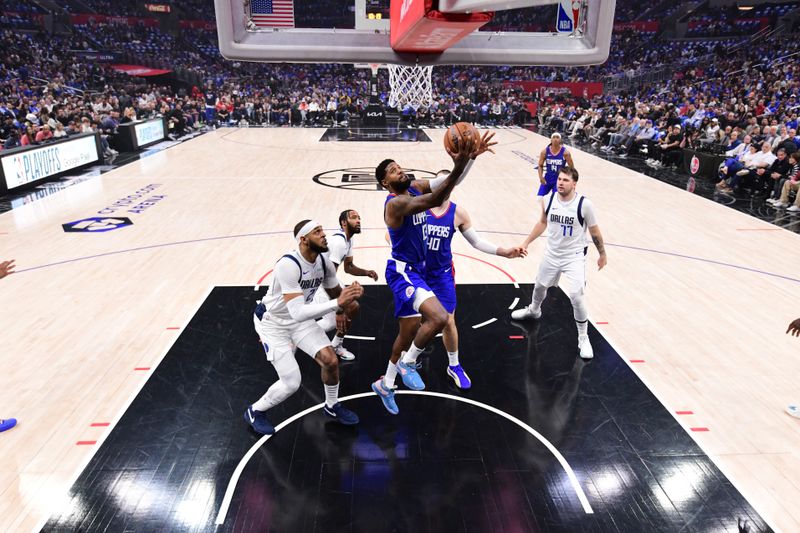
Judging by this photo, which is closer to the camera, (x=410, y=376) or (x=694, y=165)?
(x=410, y=376)

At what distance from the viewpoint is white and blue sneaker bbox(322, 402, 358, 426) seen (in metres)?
4.43

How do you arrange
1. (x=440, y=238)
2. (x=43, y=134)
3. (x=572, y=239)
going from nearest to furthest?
(x=440, y=238), (x=572, y=239), (x=43, y=134)

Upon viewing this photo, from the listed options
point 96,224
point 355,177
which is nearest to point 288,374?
point 96,224

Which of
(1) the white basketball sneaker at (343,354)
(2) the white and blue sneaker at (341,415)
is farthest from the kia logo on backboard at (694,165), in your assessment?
(2) the white and blue sneaker at (341,415)

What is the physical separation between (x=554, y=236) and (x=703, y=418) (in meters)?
2.10

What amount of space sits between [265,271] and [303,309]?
407cm

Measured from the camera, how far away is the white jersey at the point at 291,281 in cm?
403

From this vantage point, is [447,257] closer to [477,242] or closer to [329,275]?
[477,242]

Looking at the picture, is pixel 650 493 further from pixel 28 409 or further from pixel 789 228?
pixel 789 228

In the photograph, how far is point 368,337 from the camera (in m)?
5.96

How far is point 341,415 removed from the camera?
14.6 ft

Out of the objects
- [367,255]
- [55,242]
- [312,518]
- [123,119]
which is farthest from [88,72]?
[312,518]

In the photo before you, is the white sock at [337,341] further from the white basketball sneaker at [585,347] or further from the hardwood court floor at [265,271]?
the white basketball sneaker at [585,347]

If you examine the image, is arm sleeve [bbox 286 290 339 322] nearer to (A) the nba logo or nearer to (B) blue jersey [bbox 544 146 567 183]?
(A) the nba logo
